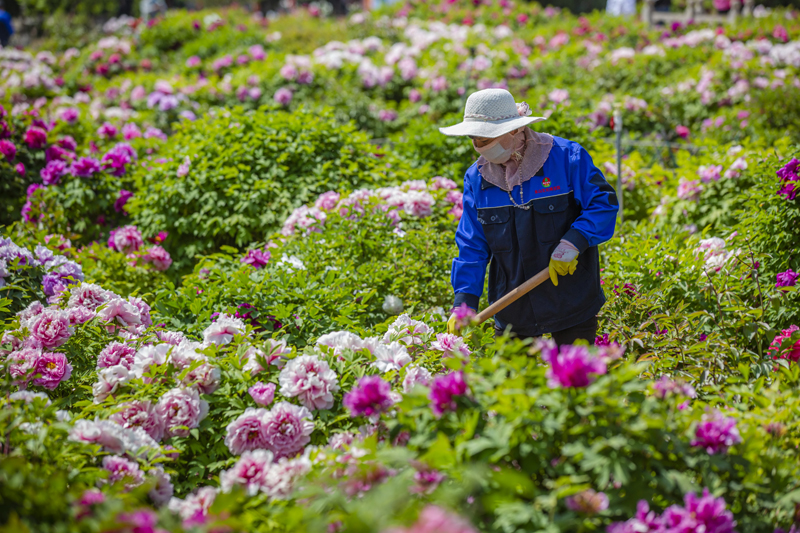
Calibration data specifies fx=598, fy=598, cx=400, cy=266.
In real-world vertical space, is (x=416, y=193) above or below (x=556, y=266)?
below

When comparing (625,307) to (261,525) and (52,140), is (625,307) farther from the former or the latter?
(52,140)

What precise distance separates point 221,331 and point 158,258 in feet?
6.36

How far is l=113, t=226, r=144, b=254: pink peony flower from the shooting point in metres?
4.11

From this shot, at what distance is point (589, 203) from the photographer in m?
2.36

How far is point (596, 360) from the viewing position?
1.46m

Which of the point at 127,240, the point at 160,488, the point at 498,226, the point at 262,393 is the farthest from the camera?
the point at 127,240

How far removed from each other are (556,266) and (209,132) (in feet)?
10.8

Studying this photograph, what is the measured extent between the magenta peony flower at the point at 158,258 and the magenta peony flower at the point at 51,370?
1.69m

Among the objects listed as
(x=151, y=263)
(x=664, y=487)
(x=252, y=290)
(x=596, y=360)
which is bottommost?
(x=151, y=263)

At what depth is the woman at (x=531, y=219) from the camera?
2309 mm

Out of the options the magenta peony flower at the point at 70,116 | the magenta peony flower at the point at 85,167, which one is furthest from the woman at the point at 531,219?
the magenta peony flower at the point at 70,116

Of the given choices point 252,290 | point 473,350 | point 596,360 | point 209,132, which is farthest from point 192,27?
point 596,360

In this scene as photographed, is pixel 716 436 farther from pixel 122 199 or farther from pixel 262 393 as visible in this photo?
pixel 122 199

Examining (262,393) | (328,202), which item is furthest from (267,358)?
(328,202)
